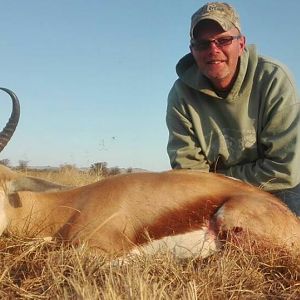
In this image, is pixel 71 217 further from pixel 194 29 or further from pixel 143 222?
pixel 194 29

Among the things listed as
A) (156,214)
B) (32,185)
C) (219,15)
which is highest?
(219,15)

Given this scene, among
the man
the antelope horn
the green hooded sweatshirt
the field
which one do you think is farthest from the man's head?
the field

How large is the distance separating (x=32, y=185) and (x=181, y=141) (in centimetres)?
202

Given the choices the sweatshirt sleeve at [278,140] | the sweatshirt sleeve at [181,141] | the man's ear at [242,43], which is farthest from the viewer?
the sweatshirt sleeve at [181,141]

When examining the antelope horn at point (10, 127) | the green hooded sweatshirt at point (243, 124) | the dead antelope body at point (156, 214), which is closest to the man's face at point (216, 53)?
the green hooded sweatshirt at point (243, 124)

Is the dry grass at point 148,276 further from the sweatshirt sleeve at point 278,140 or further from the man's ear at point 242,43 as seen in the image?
the man's ear at point 242,43

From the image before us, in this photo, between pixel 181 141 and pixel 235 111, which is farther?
pixel 181 141

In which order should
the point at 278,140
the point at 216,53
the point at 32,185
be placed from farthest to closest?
the point at 216,53, the point at 278,140, the point at 32,185

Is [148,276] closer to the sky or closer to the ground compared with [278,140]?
closer to the ground

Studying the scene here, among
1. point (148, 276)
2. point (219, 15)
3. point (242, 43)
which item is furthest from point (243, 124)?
point (148, 276)

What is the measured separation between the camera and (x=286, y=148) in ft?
16.8

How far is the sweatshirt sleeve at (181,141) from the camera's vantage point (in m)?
5.62

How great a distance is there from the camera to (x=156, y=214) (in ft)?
12.8

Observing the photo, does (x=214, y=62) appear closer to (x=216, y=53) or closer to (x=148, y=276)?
(x=216, y=53)
